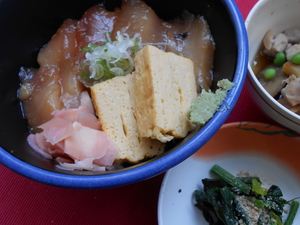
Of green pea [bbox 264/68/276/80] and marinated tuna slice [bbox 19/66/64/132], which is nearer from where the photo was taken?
marinated tuna slice [bbox 19/66/64/132]

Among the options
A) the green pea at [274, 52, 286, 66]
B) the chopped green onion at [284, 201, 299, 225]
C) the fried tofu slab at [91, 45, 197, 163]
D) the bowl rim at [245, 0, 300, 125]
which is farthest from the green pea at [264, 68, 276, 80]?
the chopped green onion at [284, 201, 299, 225]

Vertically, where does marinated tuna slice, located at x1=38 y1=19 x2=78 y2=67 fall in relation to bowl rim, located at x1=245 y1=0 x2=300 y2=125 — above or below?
above

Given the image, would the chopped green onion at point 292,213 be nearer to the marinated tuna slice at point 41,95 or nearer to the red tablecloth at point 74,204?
the red tablecloth at point 74,204

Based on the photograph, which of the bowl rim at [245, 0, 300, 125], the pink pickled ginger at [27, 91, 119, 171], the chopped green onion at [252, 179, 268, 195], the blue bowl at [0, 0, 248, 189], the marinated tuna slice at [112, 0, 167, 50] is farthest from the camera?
the chopped green onion at [252, 179, 268, 195]

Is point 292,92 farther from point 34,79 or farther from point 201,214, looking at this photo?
point 34,79

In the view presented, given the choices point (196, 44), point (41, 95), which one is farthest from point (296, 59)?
point (41, 95)

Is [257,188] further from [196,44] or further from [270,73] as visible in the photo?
[196,44]

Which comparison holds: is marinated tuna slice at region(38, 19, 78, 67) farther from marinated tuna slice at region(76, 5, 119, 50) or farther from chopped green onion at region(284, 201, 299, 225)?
chopped green onion at region(284, 201, 299, 225)
